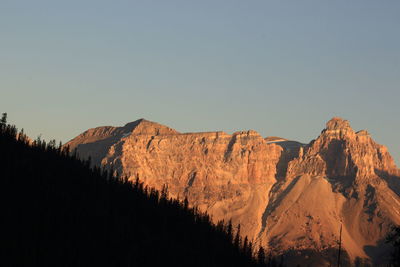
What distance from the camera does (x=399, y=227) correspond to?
11669cm

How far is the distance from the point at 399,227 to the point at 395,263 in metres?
6.99

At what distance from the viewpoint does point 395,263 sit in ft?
398
